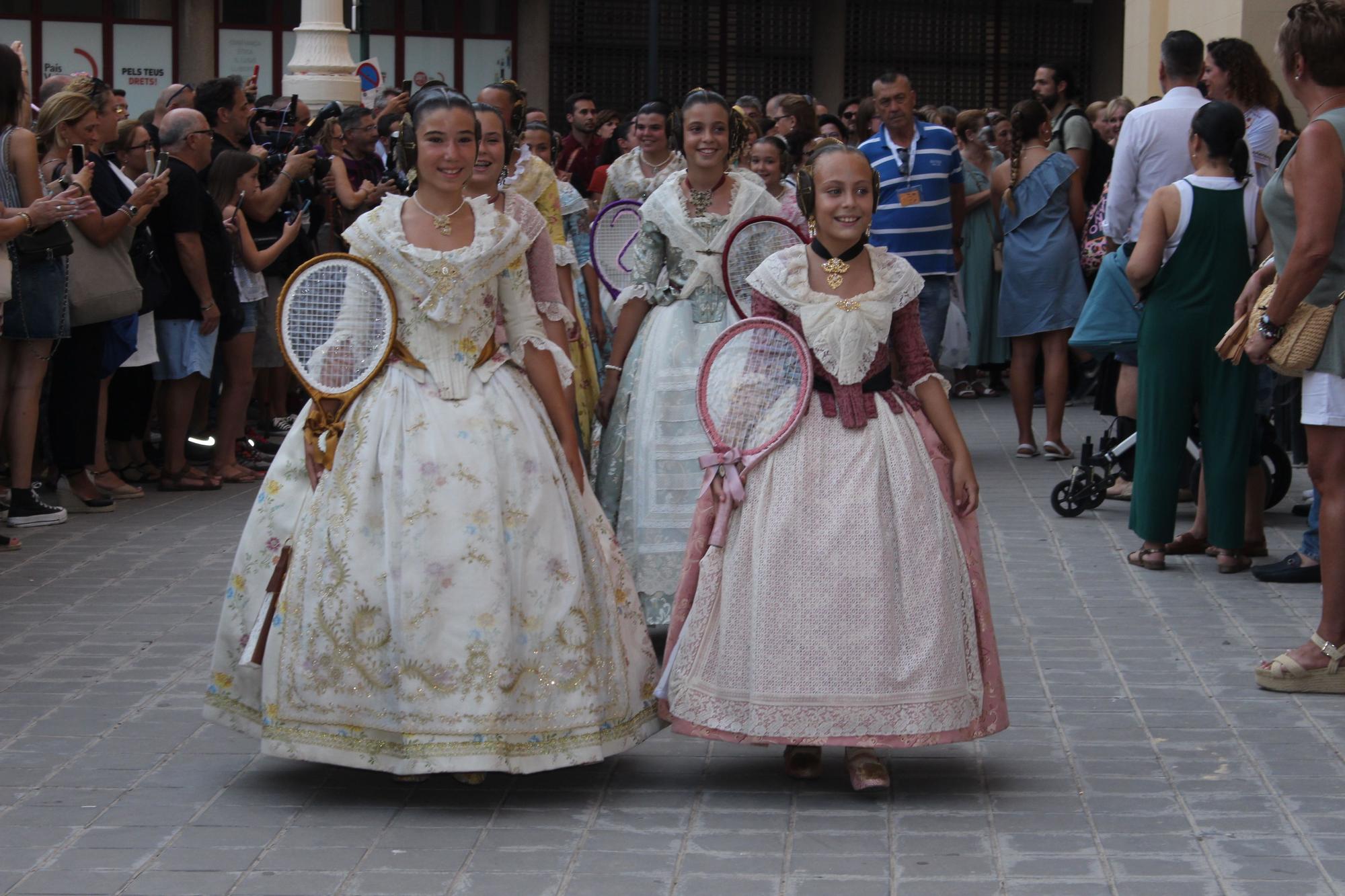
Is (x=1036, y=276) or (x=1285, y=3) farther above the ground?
(x=1285, y=3)

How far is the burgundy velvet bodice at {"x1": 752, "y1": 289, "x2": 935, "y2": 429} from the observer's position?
5055 mm

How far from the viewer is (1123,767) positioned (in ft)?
17.3

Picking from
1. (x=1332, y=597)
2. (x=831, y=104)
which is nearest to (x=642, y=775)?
(x=1332, y=597)

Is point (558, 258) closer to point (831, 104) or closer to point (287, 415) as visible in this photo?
point (287, 415)

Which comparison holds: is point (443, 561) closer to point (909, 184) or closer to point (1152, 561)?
point (1152, 561)

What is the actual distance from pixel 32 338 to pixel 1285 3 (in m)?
8.38

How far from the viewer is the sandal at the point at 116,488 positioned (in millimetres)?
10000

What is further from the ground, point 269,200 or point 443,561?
point 269,200

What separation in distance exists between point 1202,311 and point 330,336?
4165mm

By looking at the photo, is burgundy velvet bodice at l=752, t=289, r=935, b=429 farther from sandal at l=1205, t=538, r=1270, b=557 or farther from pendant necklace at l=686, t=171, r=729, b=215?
sandal at l=1205, t=538, r=1270, b=557

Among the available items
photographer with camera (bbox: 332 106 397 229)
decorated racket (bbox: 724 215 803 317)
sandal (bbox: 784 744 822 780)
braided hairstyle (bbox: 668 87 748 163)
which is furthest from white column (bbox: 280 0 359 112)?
sandal (bbox: 784 744 822 780)

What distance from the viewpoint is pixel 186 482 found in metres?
10.4

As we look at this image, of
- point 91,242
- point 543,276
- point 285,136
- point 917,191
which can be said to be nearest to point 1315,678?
point 543,276

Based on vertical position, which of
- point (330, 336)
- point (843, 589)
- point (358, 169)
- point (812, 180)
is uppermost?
point (358, 169)
